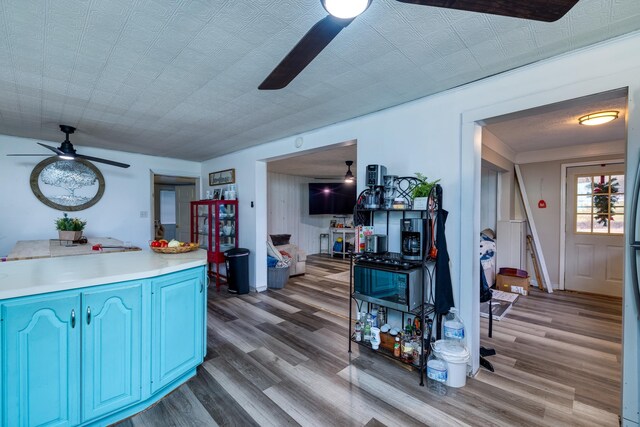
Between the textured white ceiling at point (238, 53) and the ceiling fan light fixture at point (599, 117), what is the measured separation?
1.60 m

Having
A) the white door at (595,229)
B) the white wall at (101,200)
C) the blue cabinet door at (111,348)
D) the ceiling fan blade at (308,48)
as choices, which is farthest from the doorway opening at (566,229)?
the white wall at (101,200)

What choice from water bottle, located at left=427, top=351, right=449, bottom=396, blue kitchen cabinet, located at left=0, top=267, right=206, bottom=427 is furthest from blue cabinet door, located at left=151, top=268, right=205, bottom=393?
water bottle, located at left=427, top=351, right=449, bottom=396

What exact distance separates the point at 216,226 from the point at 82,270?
2.91m

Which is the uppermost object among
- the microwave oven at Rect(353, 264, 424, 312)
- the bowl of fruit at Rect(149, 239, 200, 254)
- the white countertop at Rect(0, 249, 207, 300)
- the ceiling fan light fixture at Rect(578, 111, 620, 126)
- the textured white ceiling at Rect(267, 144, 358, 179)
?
the textured white ceiling at Rect(267, 144, 358, 179)

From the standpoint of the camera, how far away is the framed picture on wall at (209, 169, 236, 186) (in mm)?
4883

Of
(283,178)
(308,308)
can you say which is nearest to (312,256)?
(283,178)

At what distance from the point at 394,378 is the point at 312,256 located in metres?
5.73

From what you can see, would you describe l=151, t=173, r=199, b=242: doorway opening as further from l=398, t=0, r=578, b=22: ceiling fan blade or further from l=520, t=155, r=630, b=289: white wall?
l=520, t=155, r=630, b=289: white wall

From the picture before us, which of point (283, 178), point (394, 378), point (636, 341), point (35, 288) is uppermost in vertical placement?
point (283, 178)

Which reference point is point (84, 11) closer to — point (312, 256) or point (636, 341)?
point (636, 341)

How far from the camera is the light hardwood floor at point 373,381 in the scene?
176 centimetres

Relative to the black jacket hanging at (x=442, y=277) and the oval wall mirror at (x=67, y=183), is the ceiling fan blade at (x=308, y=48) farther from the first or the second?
the oval wall mirror at (x=67, y=183)

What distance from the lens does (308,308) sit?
3.69m

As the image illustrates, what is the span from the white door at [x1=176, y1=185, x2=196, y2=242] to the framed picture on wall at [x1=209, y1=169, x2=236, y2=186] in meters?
1.07
